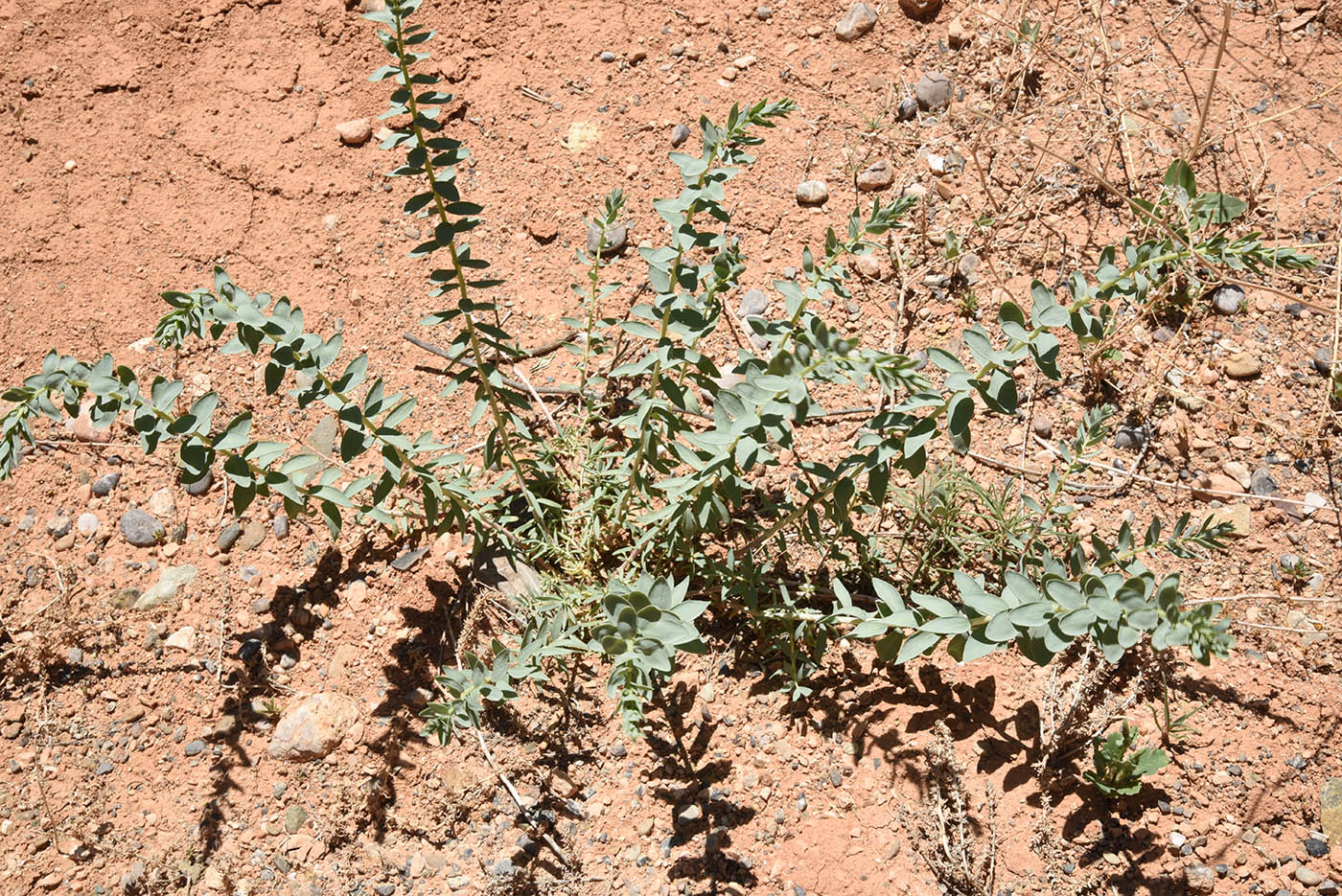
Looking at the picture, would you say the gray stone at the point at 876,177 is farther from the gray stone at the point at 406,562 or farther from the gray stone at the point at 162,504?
the gray stone at the point at 162,504

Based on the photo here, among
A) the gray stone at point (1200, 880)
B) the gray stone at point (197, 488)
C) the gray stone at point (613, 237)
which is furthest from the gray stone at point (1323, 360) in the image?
the gray stone at point (197, 488)

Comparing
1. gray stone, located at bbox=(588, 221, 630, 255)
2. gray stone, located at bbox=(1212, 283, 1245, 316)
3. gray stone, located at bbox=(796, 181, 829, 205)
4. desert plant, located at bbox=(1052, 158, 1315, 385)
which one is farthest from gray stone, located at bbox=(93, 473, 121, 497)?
gray stone, located at bbox=(1212, 283, 1245, 316)

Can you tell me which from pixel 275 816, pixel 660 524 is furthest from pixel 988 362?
pixel 275 816

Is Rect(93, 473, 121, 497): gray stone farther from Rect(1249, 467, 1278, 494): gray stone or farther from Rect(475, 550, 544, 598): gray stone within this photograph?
Rect(1249, 467, 1278, 494): gray stone

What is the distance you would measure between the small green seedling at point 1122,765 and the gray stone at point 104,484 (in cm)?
365

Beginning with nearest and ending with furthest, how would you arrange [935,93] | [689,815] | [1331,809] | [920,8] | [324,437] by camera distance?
[1331,809], [689,815], [324,437], [935,93], [920,8]

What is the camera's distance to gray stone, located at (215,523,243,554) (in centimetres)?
366

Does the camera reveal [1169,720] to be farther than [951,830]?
A: Yes

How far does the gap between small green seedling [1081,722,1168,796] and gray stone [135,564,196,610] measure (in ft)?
10.4

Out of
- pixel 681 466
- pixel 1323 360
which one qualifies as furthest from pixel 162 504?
pixel 1323 360

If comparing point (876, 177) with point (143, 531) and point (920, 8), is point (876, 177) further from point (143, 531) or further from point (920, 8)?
point (143, 531)

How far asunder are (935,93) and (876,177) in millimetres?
545

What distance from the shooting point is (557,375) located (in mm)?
3955

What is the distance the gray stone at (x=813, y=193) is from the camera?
13.9ft
